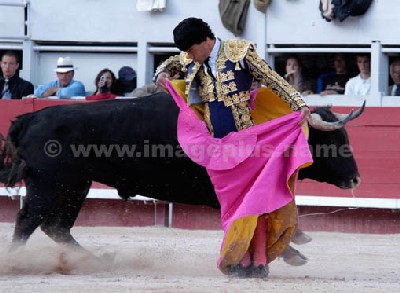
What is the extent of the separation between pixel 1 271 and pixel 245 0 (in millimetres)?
4501

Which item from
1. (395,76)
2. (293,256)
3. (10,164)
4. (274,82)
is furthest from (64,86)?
(274,82)

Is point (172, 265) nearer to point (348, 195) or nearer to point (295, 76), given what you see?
point (348, 195)

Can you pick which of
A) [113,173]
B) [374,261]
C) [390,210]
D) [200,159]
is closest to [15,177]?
[113,173]

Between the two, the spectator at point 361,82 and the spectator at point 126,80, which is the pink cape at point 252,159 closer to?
the spectator at point 361,82

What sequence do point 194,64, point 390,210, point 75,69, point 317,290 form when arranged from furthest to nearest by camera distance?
point 75,69 < point 390,210 < point 194,64 < point 317,290

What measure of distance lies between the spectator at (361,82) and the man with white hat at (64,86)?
2.14 meters

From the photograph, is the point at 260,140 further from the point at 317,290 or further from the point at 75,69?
the point at 75,69

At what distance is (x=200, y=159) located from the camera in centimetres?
605

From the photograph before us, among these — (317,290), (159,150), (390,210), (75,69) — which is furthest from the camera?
(75,69)

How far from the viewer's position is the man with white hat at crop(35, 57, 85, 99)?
9.51m

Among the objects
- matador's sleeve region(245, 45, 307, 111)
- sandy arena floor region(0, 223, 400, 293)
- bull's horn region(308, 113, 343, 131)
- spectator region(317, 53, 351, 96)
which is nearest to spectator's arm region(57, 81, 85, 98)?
sandy arena floor region(0, 223, 400, 293)

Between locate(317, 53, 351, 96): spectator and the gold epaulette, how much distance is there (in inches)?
144

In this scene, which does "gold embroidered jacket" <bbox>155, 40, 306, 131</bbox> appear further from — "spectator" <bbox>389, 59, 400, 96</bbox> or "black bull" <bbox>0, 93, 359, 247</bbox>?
"spectator" <bbox>389, 59, 400, 96</bbox>

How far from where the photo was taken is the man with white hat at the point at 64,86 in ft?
31.2
